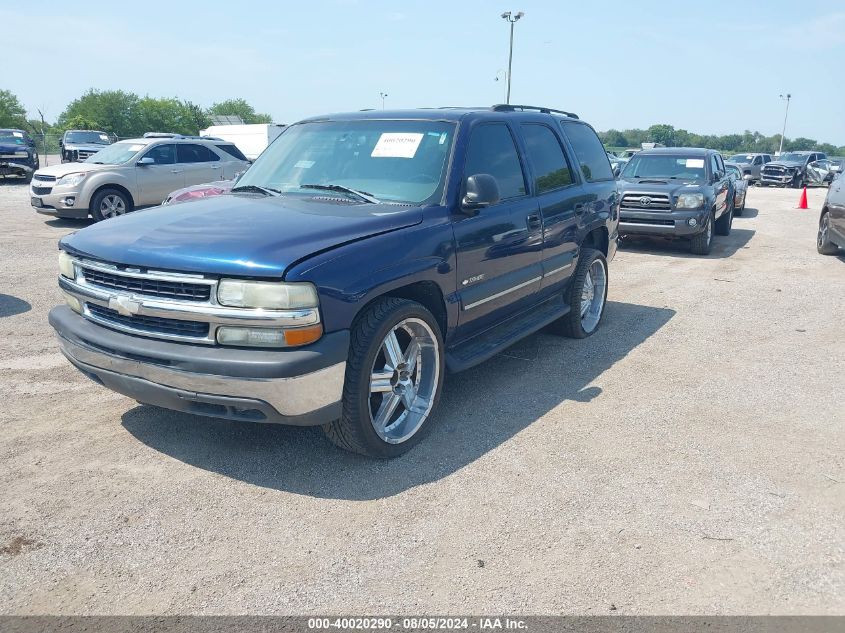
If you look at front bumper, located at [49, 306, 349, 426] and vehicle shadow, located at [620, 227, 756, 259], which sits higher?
front bumper, located at [49, 306, 349, 426]

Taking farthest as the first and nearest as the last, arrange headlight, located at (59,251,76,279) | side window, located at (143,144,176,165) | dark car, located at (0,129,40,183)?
dark car, located at (0,129,40,183), side window, located at (143,144,176,165), headlight, located at (59,251,76,279)

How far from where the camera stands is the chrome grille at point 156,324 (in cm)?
340

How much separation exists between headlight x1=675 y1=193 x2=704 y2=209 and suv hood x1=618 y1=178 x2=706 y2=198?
0.35 feet

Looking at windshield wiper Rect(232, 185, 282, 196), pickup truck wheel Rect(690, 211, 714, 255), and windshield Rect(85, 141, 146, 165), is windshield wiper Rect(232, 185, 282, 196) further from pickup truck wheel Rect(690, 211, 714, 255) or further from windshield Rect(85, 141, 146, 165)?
windshield Rect(85, 141, 146, 165)

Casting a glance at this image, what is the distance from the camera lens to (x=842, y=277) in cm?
969

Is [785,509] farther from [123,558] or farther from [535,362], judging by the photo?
[123,558]

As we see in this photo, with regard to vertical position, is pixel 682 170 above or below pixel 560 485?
above

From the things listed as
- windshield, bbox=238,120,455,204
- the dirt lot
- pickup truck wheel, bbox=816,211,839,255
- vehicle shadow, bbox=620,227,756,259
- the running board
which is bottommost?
the dirt lot

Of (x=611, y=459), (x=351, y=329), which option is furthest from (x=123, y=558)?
(x=611, y=459)

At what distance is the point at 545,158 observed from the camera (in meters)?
5.62

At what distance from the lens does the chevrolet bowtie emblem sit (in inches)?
138

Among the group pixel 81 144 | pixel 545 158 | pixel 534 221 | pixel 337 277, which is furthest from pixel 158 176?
pixel 81 144

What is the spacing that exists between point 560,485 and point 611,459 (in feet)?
1.55

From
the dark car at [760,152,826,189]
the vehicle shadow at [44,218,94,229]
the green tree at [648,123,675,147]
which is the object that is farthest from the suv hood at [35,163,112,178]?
the green tree at [648,123,675,147]
